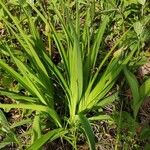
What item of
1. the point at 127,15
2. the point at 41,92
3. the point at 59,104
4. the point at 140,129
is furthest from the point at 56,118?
the point at 127,15

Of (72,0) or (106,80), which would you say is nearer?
(106,80)

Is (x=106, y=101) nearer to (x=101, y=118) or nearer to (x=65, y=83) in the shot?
(x=101, y=118)

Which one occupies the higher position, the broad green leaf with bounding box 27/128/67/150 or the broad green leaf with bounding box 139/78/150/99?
the broad green leaf with bounding box 139/78/150/99

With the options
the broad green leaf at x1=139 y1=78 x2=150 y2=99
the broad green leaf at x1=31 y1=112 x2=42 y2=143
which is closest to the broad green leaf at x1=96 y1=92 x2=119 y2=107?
the broad green leaf at x1=139 y1=78 x2=150 y2=99

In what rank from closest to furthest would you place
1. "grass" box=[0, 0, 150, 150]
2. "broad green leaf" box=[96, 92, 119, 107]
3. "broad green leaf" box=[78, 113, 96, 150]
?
"broad green leaf" box=[78, 113, 96, 150]
"grass" box=[0, 0, 150, 150]
"broad green leaf" box=[96, 92, 119, 107]

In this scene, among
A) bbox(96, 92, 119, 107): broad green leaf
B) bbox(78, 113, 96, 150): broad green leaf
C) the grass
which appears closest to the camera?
bbox(78, 113, 96, 150): broad green leaf

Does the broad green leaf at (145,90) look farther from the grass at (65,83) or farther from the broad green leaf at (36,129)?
the broad green leaf at (36,129)

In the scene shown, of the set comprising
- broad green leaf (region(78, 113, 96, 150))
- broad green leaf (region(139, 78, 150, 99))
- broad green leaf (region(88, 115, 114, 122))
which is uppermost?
broad green leaf (region(139, 78, 150, 99))

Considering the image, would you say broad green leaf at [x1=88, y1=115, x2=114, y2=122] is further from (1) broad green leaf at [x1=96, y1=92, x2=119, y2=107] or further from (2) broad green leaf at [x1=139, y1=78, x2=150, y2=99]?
(2) broad green leaf at [x1=139, y1=78, x2=150, y2=99]

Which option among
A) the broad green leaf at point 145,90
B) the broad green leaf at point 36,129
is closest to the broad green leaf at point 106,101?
the broad green leaf at point 145,90

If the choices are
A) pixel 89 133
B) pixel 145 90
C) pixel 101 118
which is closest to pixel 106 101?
pixel 101 118

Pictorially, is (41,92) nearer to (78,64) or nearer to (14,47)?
(78,64)
